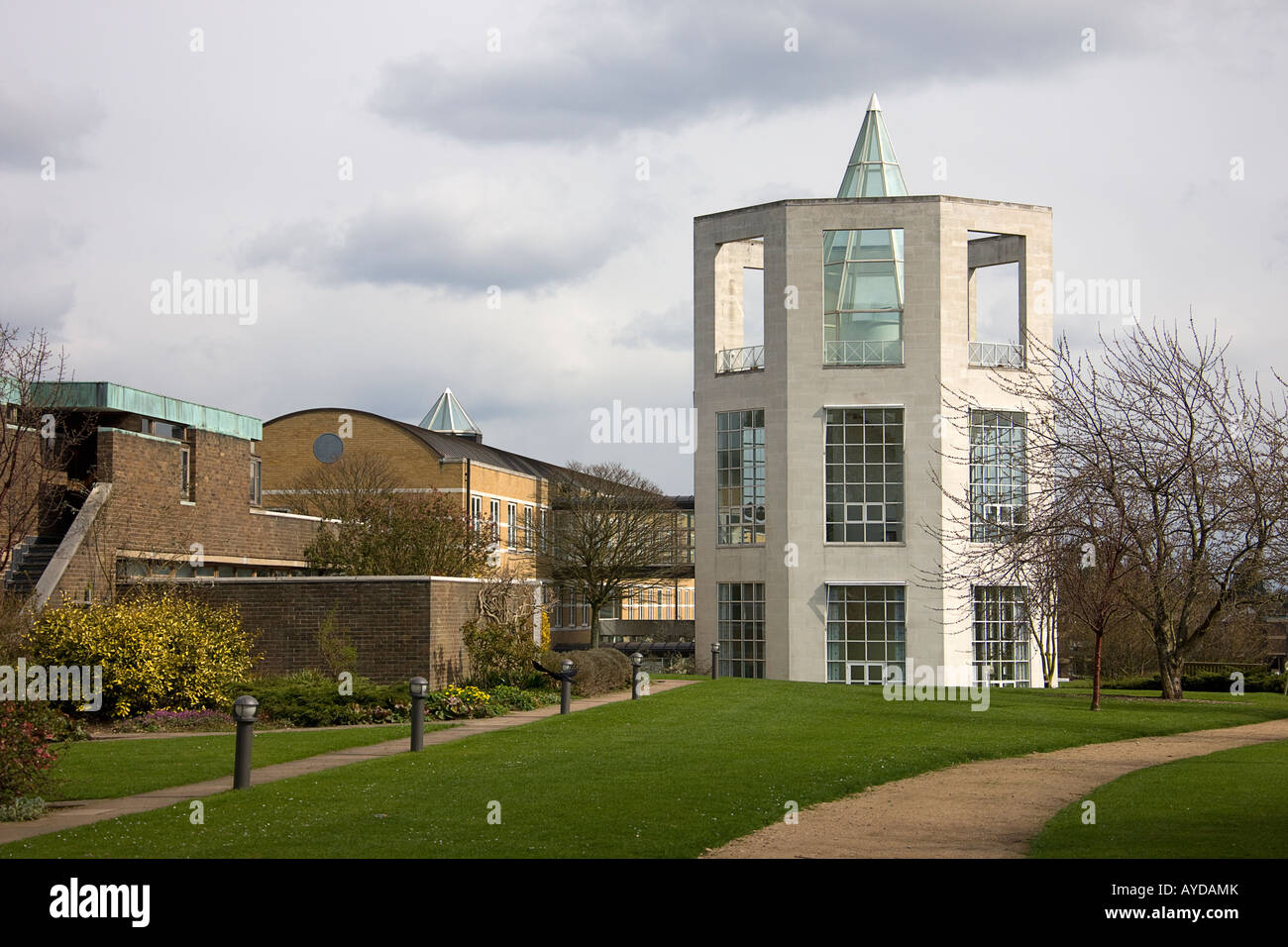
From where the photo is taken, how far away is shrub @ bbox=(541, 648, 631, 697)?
27484 mm

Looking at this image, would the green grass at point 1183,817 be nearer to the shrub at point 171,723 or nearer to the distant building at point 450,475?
the shrub at point 171,723

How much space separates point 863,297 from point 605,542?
19.2 m

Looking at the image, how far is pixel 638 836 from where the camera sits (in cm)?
1088

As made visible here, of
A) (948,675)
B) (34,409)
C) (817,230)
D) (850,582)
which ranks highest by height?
(817,230)

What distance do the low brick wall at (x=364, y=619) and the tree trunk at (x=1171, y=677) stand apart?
15165 millimetres

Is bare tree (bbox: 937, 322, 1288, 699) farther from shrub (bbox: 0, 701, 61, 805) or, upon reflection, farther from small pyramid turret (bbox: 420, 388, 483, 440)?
small pyramid turret (bbox: 420, 388, 483, 440)

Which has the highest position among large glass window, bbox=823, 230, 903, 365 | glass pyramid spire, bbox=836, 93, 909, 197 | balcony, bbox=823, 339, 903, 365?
glass pyramid spire, bbox=836, 93, 909, 197

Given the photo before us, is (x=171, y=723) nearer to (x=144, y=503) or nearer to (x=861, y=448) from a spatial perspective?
(x=144, y=503)

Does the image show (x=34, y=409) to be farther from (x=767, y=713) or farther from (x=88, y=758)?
(x=767, y=713)

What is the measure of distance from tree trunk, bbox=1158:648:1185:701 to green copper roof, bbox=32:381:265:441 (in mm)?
21443

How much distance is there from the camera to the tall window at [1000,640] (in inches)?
1592

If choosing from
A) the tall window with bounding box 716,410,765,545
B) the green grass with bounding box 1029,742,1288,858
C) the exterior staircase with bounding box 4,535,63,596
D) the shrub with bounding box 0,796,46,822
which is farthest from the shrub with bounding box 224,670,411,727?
the tall window with bounding box 716,410,765,545
